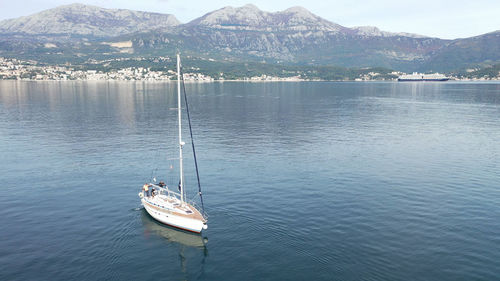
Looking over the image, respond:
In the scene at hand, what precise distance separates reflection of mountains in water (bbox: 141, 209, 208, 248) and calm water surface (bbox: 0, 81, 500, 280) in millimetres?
226

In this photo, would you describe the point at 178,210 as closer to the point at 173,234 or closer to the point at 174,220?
the point at 174,220

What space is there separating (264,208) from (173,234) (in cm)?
1269

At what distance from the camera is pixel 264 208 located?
4562 centimetres

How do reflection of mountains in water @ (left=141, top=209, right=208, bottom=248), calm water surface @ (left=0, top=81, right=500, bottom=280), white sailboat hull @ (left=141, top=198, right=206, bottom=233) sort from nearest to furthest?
calm water surface @ (left=0, top=81, right=500, bottom=280), reflection of mountains in water @ (left=141, top=209, right=208, bottom=248), white sailboat hull @ (left=141, top=198, right=206, bottom=233)

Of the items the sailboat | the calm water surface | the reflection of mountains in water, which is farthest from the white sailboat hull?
the calm water surface

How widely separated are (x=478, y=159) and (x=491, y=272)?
1873 inches

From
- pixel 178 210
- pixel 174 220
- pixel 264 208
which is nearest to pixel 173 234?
pixel 174 220

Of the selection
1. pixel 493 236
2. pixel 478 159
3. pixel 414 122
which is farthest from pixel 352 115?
pixel 493 236

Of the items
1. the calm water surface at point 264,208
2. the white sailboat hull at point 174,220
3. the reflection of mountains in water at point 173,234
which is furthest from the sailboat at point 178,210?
the calm water surface at point 264,208

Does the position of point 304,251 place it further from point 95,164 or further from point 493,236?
point 95,164

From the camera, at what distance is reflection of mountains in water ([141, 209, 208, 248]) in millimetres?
37844

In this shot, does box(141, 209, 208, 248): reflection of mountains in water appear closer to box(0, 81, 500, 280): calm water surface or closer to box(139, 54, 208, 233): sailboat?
box(0, 81, 500, 280): calm water surface

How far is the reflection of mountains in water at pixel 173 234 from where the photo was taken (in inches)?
1490

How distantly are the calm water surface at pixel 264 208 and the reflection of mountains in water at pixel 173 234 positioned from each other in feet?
0.74
